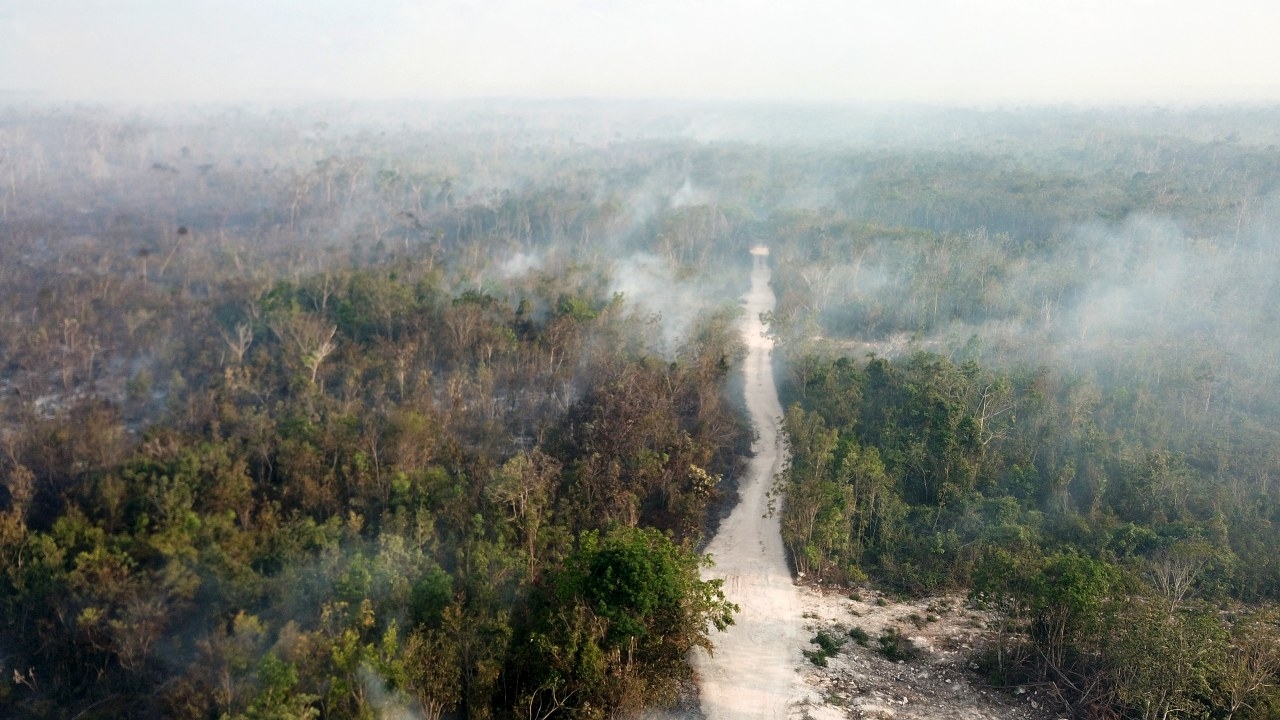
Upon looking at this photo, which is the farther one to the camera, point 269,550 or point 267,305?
point 267,305

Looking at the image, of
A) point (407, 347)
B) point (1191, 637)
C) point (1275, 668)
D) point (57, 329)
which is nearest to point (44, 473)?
point (407, 347)

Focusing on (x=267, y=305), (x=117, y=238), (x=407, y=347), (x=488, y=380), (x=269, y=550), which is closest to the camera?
(x=269, y=550)

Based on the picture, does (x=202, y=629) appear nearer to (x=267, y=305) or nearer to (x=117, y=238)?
(x=267, y=305)

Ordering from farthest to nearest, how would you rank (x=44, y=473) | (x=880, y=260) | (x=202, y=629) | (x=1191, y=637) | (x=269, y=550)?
(x=880, y=260) < (x=44, y=473) < (x=269, y=550) < (x=202, y=629) < (x=1191, y=637)

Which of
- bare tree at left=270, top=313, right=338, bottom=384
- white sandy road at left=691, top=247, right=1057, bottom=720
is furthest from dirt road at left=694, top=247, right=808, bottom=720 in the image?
bare tree at left=270, top=313, right=338, bottom=384

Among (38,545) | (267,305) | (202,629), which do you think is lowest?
(202,629)

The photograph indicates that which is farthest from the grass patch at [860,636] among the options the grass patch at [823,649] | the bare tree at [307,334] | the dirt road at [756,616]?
the bare tree at [307,334]

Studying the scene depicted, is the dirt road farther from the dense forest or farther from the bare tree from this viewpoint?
the bare tree
